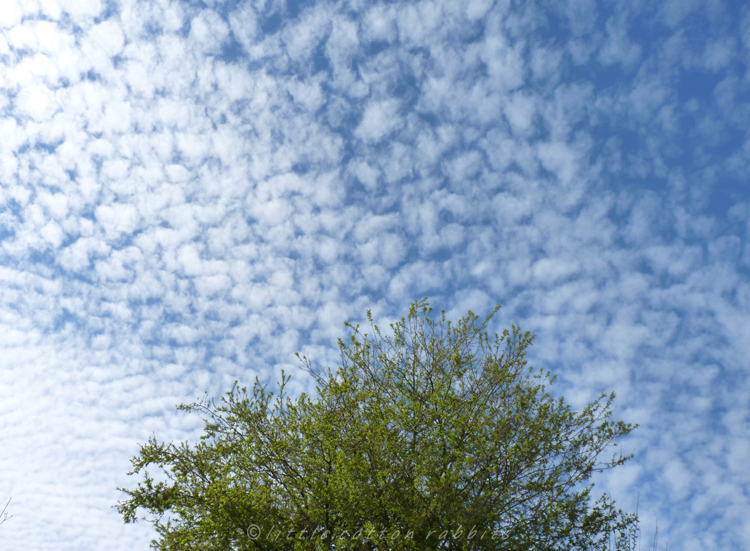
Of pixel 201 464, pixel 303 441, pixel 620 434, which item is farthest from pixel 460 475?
pixel 201 464

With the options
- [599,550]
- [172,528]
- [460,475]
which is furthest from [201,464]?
[599,550]

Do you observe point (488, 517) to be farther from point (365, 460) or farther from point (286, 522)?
point (286, 522)

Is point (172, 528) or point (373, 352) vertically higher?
point (373, 352)

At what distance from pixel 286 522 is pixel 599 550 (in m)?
8.51

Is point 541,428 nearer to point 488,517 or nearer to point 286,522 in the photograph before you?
point 488,517

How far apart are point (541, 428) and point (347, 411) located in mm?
5081

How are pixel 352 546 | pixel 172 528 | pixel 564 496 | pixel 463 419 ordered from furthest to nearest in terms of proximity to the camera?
1. pixel 172 528
2. pixel 564 496
3. pixel 463 419
4. pixel 352 546

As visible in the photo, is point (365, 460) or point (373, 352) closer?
point (365, 460)

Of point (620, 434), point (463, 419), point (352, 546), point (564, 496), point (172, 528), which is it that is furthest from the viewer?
point (172, 528)

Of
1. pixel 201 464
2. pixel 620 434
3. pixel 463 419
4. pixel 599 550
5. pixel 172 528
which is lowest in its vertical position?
pixel 172 528

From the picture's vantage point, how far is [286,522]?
35.5 feet

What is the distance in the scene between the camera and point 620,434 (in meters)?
12.3

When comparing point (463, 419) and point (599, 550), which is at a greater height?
point (463, 419)

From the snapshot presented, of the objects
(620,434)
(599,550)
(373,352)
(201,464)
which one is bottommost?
(201,464)
